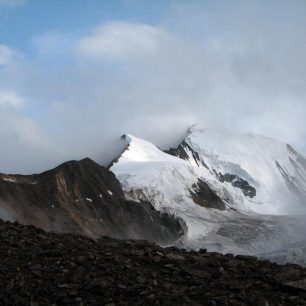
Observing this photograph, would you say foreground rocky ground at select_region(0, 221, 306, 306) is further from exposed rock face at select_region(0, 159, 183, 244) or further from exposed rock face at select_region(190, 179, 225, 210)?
exposed rock face at select_region(190, 179, 225, 210)

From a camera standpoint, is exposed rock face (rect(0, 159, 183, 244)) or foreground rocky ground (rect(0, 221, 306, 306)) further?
exposed rock face (rect(0, 159, 183, 244))

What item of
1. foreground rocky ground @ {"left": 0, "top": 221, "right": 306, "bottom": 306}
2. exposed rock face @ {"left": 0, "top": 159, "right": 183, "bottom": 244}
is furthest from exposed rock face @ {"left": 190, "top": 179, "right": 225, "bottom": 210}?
foreground rocky ground @ {"left": 0, "top": 221, "right": 306, "bottom": 306}

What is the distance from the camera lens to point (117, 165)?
159 m

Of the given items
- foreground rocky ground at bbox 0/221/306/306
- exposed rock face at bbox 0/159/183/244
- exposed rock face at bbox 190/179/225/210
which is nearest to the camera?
foreground rocky ground at bbox 0/221/306/306

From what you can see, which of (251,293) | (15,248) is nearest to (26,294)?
(15,248)

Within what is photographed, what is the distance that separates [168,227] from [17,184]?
35.8 m

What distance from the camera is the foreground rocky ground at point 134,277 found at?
11.7 m

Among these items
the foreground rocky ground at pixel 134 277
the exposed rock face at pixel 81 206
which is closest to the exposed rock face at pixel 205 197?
the exposed rock face at pixel 81 206

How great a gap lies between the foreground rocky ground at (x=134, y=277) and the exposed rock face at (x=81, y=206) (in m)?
57.8

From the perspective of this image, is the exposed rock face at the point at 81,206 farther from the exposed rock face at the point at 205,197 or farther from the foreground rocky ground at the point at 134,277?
the foreground rocky ground at the point at 134,277

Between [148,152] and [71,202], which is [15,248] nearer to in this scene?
[71,202]

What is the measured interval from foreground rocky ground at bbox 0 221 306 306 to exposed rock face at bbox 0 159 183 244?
5775cm

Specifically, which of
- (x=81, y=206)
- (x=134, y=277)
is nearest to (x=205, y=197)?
(x=81, y=206)

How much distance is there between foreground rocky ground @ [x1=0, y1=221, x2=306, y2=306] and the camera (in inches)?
462
